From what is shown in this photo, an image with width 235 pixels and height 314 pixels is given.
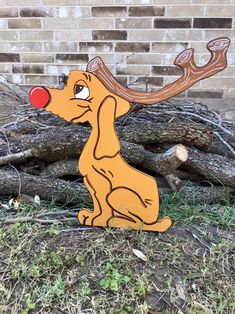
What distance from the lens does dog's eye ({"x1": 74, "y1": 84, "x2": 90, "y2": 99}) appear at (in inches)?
73.8

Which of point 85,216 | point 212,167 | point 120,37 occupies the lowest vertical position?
point 85,216

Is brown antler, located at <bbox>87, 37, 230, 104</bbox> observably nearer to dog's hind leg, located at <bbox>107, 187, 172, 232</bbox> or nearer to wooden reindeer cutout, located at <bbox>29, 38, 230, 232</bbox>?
wooden reindeer cutout, located at <bbox>29, 38, 230, 232</bbox>

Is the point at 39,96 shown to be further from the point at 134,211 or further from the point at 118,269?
the point at 118,269

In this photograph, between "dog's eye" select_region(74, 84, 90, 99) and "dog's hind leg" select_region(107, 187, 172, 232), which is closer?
"dog's eye" select_region(74, 84, 90, 99)

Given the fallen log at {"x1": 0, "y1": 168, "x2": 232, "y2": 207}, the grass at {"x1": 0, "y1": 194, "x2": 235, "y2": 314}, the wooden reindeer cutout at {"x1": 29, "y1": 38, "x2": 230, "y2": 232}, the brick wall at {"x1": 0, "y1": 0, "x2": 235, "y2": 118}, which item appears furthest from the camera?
the brick wall at {"x1": 0, "y1": 0, "x2": 235, "y2": 118}

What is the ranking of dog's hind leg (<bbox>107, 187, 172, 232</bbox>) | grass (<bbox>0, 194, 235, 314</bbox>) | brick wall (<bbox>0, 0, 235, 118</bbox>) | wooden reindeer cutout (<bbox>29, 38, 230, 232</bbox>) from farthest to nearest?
brick wall (<bbox>0, 0, 235, 118</bbox>)
dog's hind leg (<bbox>107, 187, 172, 232</bbox>)
wooden reindeer cutout (<bbox>29, 38, 230, 232</bbox>)
grass (<bbox>0, 194, 235, 314</bbox>)

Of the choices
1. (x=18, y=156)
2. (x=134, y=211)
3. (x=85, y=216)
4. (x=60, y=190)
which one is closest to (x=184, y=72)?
(x=134, y=211)

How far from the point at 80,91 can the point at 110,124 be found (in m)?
0.23

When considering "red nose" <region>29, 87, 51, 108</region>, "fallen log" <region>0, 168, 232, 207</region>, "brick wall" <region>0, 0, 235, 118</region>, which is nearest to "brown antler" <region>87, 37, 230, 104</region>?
"red nose" <region>29, 87, 51, 108</region>

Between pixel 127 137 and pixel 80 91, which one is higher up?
pixel 80 91

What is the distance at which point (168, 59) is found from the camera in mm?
2973

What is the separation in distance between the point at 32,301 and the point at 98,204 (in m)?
0.60

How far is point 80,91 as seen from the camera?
188 centimetres

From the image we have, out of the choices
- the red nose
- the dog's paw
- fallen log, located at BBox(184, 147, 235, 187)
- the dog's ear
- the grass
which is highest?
the red nose
